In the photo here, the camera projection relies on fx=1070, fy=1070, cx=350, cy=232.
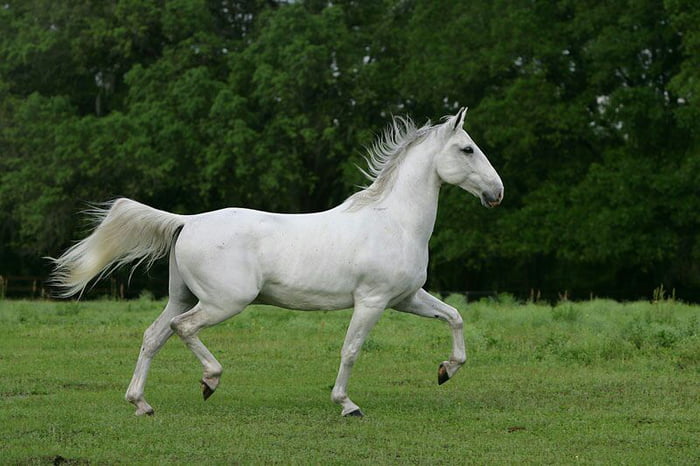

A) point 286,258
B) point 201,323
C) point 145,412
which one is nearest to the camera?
point 145,412

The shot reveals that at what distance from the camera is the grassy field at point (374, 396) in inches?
280

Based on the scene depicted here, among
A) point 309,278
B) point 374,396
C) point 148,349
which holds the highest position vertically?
point 309,278

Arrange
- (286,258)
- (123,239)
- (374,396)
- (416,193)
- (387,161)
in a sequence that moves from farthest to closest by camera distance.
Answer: (374,396) → (387,161) → (416,193) → (123,239) → (286,258)

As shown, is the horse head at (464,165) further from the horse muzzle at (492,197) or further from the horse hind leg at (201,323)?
the horse hind leg at (201,323)

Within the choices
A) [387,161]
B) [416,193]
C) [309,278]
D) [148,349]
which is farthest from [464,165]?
[148,349]

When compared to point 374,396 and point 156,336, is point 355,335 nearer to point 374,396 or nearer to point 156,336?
point 374,396

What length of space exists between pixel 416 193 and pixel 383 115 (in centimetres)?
2617

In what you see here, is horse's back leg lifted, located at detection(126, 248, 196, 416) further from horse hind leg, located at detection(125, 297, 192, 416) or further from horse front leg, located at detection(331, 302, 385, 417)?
horse front leg, located at detection(331, 302, 385, 417)

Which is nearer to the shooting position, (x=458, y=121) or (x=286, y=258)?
(x=286, y=258)

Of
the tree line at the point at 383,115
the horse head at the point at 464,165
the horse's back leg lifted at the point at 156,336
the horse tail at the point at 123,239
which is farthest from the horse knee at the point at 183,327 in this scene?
the tree line at the point at 383,115

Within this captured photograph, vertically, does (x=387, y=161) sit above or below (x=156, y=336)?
above

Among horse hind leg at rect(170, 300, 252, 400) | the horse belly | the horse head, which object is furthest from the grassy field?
the horse head

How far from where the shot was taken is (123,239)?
29.7 feet

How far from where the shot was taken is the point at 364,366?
12.2 m
